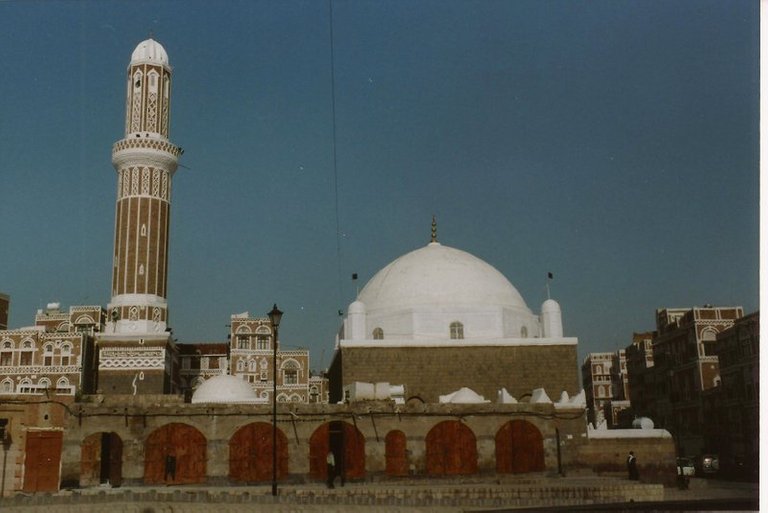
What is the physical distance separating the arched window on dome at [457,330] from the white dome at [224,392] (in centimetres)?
1114

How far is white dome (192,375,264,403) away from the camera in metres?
39.4

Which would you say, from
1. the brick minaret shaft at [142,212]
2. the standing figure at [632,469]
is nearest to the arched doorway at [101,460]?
the standing figure at [632,469]

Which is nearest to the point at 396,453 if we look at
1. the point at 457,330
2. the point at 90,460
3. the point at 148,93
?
the point at 90,460

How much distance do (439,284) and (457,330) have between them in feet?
8.29

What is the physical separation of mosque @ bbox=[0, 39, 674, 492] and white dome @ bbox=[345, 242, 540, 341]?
0.07 metres

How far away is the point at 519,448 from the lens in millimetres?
28078

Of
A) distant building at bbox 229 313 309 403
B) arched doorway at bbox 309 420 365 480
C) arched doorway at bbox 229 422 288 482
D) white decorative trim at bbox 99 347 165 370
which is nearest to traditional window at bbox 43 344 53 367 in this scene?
white decorative trim at bbox 99 347 165 370

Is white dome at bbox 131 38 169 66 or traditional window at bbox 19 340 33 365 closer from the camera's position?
white dome at bbox 131 38 169 66

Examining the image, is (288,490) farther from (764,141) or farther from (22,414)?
(764,141)

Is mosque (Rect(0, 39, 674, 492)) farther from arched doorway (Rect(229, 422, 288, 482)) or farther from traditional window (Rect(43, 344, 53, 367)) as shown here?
traditional window (Rect(43, 344, 53, 367))

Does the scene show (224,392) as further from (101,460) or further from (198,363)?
(198,363)

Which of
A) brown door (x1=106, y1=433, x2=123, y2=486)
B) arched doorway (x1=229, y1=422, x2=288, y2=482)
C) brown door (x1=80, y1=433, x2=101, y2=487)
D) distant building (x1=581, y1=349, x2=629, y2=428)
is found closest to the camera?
brown door (x1=80, y1=433, x2=101, y2=487)

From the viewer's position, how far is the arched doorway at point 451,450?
1080 inches

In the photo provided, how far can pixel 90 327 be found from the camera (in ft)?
202
